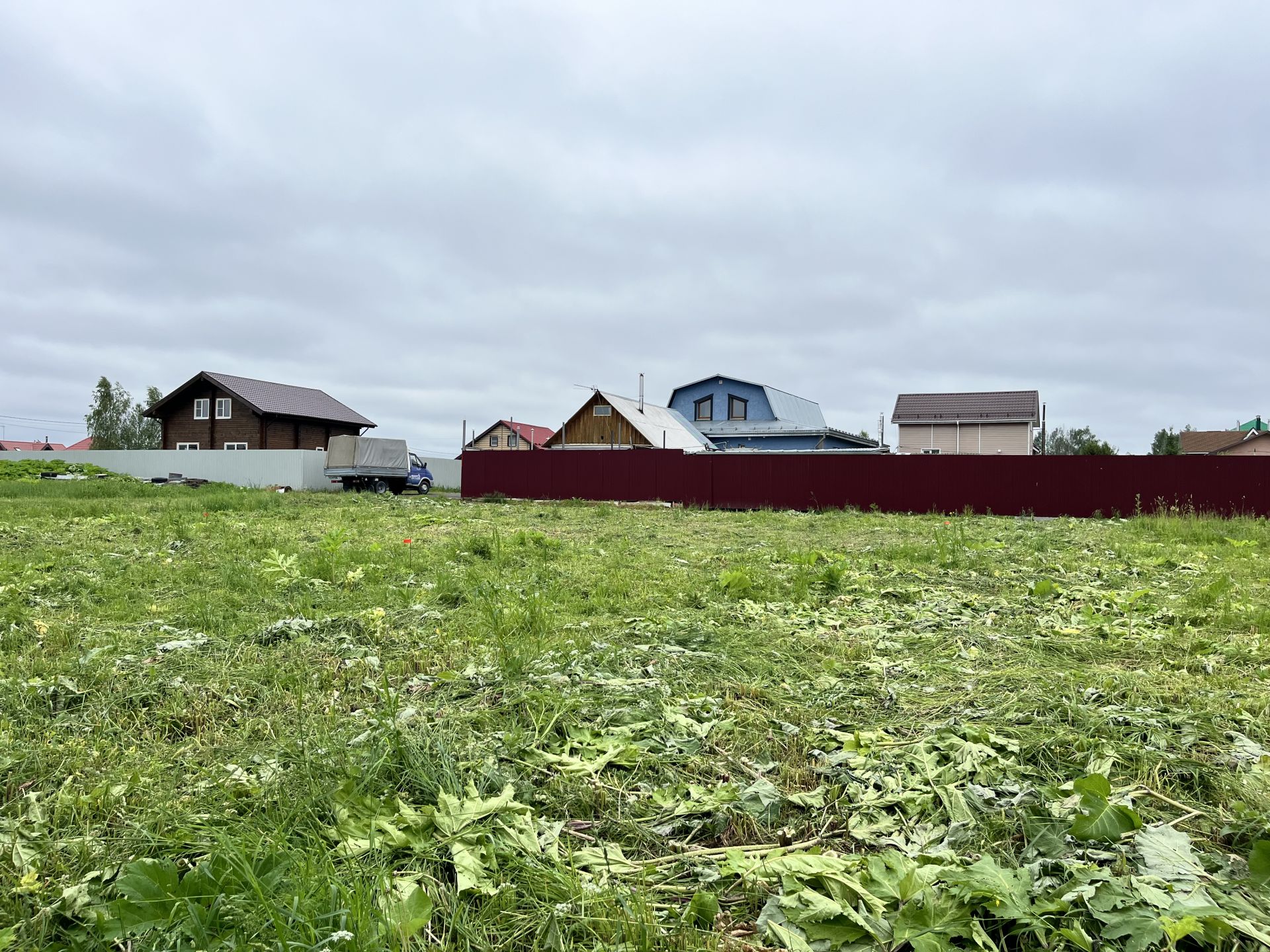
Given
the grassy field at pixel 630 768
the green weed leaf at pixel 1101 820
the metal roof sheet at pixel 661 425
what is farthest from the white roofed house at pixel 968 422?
the green weed leaf at pixel 1101 820

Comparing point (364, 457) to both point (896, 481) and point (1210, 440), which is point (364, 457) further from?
point (1210, 440)

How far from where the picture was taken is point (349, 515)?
12672 millimetres

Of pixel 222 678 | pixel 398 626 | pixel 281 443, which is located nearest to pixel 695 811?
pixel 222 678

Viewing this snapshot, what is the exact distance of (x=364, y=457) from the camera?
86.9 feet

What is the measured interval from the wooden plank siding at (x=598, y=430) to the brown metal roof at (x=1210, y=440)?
129 feet

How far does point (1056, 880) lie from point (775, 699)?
149cm

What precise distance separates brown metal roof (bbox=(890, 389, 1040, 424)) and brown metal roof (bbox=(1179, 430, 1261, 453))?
902 inches

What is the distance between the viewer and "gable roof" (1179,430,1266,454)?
46344mm

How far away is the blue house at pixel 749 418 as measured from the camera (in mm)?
38281

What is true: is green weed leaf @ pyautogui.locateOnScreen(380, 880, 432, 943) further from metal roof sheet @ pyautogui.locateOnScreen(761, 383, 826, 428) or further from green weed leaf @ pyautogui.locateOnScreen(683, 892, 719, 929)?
metal roof sheet @ pyautogui.locateOnScreen(761, 383, 826, 428)

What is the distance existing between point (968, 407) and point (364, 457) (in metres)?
27.0

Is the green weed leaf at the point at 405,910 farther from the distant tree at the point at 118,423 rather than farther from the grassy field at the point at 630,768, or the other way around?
the distant tree at the point at 118,423

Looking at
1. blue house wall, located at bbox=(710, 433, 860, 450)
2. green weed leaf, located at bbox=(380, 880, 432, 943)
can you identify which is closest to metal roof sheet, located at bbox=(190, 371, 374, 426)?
blue house wall, located at bbox=(710, 433, 860, 450)

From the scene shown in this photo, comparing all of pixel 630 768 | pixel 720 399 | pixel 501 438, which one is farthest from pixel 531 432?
pixel 630 768
